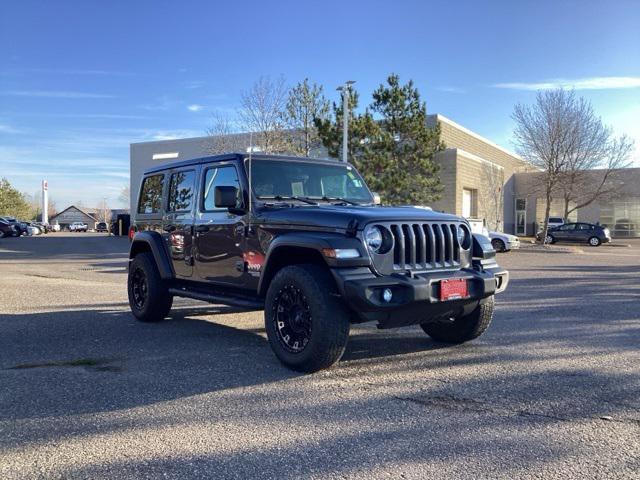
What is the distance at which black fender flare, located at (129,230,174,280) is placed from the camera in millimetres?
7227

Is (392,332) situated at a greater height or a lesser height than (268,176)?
lesser

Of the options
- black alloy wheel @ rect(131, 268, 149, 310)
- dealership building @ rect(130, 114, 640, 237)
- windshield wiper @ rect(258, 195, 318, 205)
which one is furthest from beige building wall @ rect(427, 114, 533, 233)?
windshield wiper @ rect(258, 195, 318, 205)

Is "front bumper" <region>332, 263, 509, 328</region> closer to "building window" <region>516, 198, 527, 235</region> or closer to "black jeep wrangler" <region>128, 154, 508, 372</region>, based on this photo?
"black jeep wrangler" <region>128, 154, 508, 372</region>

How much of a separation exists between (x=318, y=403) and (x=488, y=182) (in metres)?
36.8

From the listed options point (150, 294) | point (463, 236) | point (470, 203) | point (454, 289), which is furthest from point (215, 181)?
point (470, 203)

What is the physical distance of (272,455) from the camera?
335cm

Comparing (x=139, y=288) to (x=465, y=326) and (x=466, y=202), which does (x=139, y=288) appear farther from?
(x=466, y=202)

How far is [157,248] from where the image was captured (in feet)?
24.2

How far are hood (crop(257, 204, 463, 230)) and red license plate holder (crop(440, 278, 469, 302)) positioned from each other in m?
0.61

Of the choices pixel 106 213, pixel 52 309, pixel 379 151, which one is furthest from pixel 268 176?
pixel 106 213

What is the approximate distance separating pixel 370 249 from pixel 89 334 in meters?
3.97

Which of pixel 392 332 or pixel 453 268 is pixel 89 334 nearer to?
pixel 392 332

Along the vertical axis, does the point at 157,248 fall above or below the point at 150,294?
above

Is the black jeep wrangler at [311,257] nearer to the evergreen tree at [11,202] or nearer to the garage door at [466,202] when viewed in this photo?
the garage door at [466,202]
